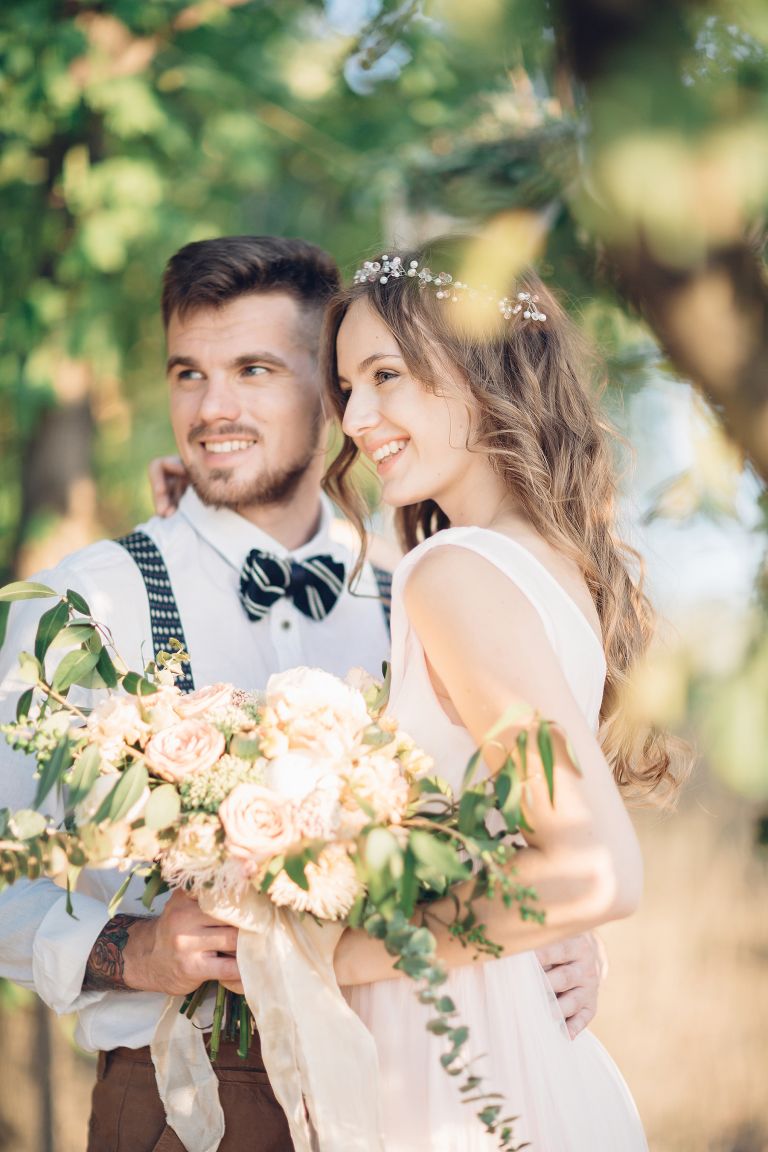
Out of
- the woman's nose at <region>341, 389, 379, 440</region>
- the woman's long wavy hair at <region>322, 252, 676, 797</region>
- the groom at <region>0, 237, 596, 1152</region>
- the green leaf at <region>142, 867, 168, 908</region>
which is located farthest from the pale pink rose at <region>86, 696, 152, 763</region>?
the woman's long wavy hair at <region>322, 252, 676, 797</region>

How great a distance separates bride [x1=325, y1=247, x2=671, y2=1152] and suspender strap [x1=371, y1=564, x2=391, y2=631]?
65 cm

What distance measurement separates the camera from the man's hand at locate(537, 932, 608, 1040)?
2148 mm

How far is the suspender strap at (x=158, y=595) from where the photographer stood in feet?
8.59

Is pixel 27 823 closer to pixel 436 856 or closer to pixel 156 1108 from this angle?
pixel 436 856

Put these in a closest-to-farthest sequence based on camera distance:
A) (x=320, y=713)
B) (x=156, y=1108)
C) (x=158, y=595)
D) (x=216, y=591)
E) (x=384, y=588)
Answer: (x=320, y=713) → (x=156, y=1108) → (x=158, y=595) → (x=216, y=591) → (x=384, y=588)

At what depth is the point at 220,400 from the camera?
9.45ft

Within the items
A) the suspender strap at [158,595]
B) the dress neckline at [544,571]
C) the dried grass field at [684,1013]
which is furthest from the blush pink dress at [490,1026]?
the dried grass field at [684,1013]

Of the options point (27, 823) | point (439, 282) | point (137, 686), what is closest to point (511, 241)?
point (439, 282)

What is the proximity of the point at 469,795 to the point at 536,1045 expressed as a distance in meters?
0.61

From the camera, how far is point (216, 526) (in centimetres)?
291

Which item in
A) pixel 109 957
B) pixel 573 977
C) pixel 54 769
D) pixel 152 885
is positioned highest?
pixel 54 769

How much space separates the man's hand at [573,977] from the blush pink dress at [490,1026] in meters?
0.14

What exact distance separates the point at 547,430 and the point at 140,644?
95 cm

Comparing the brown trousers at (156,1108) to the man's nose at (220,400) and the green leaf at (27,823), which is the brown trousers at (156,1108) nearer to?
the green leaf at (27,823)
